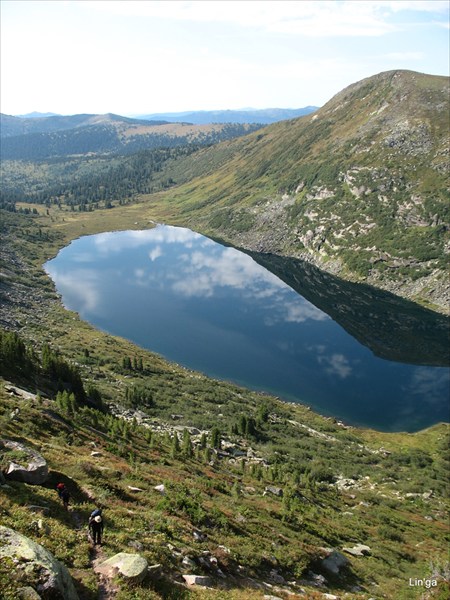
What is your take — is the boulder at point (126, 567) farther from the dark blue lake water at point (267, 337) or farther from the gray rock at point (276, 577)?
the dark blue lake water at point (267, 337)

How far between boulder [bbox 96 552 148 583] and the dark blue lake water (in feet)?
222

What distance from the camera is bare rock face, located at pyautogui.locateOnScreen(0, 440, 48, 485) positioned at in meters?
21.4

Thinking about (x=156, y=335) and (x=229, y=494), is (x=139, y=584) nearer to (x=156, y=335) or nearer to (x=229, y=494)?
(x=229, y=494)

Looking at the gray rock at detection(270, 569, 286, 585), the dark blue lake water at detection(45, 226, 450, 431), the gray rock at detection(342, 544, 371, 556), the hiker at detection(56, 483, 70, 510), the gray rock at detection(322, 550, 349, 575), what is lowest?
the dark blue lake water at detection(45, 226, 450, 431)

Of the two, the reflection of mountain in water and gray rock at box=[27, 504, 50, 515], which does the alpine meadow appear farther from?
the reflection of mountain in water

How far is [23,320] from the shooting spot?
3834 inches

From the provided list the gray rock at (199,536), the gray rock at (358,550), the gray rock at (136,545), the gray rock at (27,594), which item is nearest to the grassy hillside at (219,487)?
the gray rock at (136,545)

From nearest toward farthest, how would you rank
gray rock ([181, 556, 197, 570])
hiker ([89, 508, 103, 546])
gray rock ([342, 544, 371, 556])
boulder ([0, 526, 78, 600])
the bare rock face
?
boulder ([0, 526, 78, 600]) < hiker ([89, 508, 103, 546]) < gray rock ([181, 556, 197, 570]) < the bare rock face < gray rock ([342, 544, 371, 556])

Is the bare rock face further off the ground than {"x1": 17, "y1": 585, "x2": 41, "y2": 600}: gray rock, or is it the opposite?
{"x1": 17, "y1": 585, "x2": 41, "y2": 600}: gray rock

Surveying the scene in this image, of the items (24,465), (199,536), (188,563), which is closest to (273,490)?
(199,536)

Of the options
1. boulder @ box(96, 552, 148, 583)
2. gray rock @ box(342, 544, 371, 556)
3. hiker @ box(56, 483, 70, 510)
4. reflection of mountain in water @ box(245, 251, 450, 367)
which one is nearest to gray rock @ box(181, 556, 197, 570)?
boulder @ box(96, 552, 148, 583)

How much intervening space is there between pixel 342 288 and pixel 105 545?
144 meters

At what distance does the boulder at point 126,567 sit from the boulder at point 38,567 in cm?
206

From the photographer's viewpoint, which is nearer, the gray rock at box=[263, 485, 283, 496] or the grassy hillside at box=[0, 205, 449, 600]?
the grassy hillside at box=[0, 205, 449, 600]
